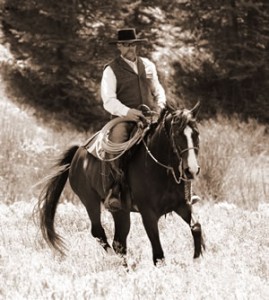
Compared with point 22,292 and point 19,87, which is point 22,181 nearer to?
point 22,292

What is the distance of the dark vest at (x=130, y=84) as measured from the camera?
24.2 ft

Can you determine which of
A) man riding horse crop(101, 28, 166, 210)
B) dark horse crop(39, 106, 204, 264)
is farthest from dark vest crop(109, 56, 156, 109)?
dark horse crop(39, 106, 204, 264)

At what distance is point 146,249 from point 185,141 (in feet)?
6.58

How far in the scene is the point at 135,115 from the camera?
23.0 feet

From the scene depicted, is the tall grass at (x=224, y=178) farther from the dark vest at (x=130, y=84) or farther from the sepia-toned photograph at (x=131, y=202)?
the dark vest at (x=130, y=84)

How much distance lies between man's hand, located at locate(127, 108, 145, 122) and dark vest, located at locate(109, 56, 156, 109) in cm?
39

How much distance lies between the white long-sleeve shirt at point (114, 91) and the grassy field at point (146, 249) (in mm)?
1414

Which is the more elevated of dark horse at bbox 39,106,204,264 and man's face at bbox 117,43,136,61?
man's face at bbox 117,43,136,61

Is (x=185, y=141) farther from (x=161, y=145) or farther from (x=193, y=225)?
(x=193, y=225)

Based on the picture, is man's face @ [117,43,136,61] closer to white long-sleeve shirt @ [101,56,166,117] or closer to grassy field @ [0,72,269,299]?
white long-sleeve shirt @ [101,56,166,117]

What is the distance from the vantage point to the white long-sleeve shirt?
23.5 feet

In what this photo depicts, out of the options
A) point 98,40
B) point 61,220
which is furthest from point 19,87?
point 61,220

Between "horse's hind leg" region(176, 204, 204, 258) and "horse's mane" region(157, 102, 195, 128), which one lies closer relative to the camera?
"horse's mane" region(157, 102, 195, 128)

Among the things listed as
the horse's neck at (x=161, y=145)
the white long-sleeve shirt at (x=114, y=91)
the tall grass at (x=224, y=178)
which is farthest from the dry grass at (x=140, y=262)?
the tall grass at (x=224, y=178)
